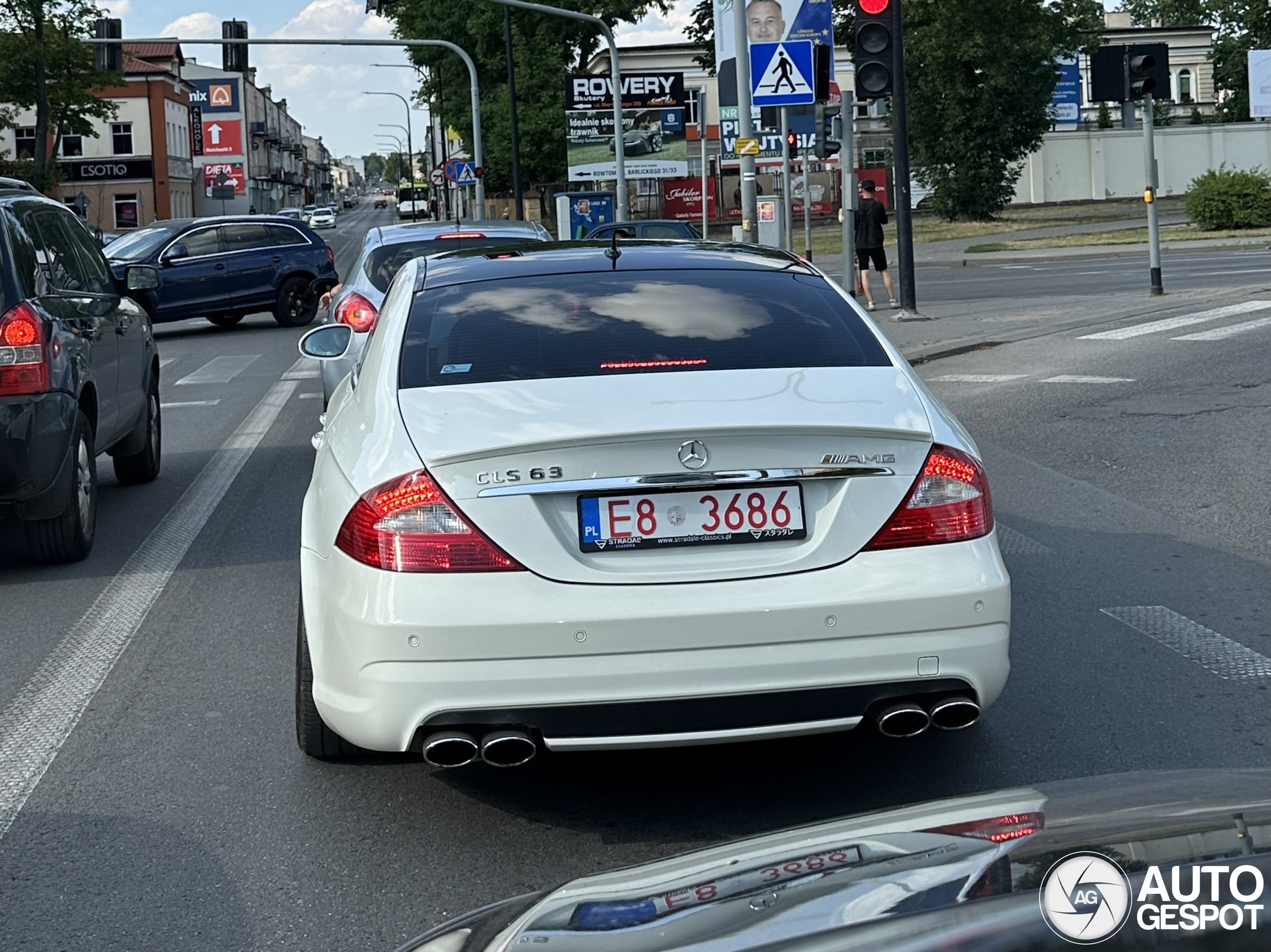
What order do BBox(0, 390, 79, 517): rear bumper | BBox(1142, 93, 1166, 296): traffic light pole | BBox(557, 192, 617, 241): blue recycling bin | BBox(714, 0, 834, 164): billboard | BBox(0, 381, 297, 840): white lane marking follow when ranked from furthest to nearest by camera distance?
BBox(557, 192, 617, 241): blue recycling bin → BBox(714, 0, 834, 164): billboard → BBox(1142, 93, 1166, 296): traffic light pole → BBox(0, 390, 79, 517): rear bumper → BBox(0, 381, 297, 840): white lane marking

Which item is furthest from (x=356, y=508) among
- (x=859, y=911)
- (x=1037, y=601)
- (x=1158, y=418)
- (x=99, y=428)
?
(x=1158, y=418)

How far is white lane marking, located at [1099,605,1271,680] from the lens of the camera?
5766 mm

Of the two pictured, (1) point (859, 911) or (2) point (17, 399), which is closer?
(1) point (859, 911)

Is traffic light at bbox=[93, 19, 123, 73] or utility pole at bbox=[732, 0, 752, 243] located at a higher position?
traffic light at bbox=[93, 19, 123, 73]

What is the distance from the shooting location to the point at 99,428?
8.80m

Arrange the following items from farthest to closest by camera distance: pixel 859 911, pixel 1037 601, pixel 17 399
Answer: pixel 17 399
pixel 1037 601
pixel 859 911

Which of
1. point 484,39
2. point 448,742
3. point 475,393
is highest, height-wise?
point 484,39

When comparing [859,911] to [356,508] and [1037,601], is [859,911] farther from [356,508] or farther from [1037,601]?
[1037,601]

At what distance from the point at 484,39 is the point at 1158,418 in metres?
55.0

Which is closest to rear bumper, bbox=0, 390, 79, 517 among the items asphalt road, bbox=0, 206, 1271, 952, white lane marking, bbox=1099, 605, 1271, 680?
asphalt road, bbox=0, 206, 1271, 952

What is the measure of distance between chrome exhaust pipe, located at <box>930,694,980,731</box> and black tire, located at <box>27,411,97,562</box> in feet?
16.4

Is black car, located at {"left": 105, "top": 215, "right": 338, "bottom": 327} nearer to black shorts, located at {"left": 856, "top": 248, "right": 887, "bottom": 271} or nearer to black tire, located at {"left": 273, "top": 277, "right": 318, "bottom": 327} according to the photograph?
black tire, located at {"left": 273, "top": 277, "right": 318, "bottom": 327}

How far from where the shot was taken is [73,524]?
802cm

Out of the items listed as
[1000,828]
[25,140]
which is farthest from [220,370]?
[25,140]
